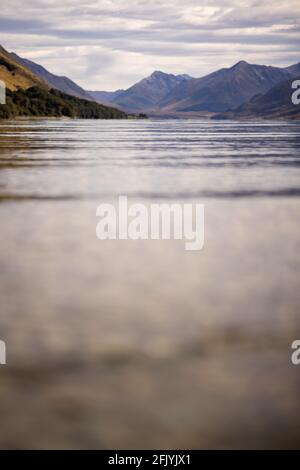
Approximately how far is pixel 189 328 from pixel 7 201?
14.4 m

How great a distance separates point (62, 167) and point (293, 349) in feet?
99.8

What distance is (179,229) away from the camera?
55.6 ft

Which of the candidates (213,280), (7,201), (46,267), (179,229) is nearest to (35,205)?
(7,201)

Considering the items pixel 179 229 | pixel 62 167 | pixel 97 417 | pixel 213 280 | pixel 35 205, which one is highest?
pixel 62 167

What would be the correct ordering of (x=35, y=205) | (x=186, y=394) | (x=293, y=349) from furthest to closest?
(x=35, y=205) < (x=293, y=349) < (x=186, y=394)

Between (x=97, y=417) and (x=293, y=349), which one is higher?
(x=293, y=349)

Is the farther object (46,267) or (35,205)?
(35,205)

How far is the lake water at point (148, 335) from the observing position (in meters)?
6.32

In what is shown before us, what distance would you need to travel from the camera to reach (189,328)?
29.6 feet

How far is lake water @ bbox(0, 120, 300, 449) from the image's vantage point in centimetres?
632

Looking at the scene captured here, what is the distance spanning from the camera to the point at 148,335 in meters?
8.72
